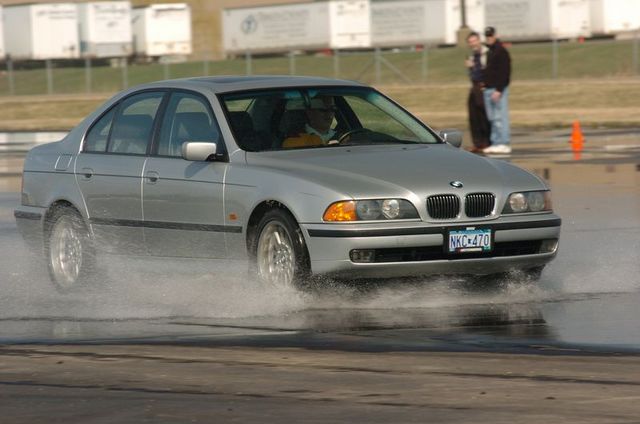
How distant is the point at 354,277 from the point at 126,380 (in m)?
2.77

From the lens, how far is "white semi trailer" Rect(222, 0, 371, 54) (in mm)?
65250

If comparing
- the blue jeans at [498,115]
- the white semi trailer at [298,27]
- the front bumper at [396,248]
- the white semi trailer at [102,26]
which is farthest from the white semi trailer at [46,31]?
the front bumper at [396,248]

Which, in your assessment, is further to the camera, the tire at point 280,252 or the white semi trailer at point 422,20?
the white semi trailer at point 422,20

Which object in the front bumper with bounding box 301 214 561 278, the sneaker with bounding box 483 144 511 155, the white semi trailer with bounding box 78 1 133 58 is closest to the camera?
the front bumper with bounding box 301 214 561 278

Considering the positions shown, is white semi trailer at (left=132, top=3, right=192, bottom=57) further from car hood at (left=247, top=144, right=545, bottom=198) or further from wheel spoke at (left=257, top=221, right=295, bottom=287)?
wheel spoke at (left=257, top=221, right=295, bottom=287)

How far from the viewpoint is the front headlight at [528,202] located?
10023 millimetres

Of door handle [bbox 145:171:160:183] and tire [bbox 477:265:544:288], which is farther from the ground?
door handle [bbox 145:171:160:183]

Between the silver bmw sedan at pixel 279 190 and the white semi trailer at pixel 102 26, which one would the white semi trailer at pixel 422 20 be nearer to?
the white semi trailer at pixel 102 26

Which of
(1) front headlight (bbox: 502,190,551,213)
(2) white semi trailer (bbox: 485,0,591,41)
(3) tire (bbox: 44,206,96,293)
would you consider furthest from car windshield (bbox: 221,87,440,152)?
(2) white semi trailer (bbox: 485,0,591,41)

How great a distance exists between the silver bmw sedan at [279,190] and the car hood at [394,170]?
0.01m

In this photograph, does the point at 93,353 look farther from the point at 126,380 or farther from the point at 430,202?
the point at 430,202

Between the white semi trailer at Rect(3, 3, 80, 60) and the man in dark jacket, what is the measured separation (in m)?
41.6

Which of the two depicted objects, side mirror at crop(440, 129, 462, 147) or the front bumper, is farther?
side mirror at crop(440, 129, 462, 147)

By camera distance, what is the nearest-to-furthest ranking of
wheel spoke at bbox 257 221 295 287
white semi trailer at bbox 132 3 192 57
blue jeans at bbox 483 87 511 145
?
wheel spoke at bbox 257 221 295 287 < blue jeans at bbox 483 87 511 145 < white semi trailer at bbox 132 3 192 57
